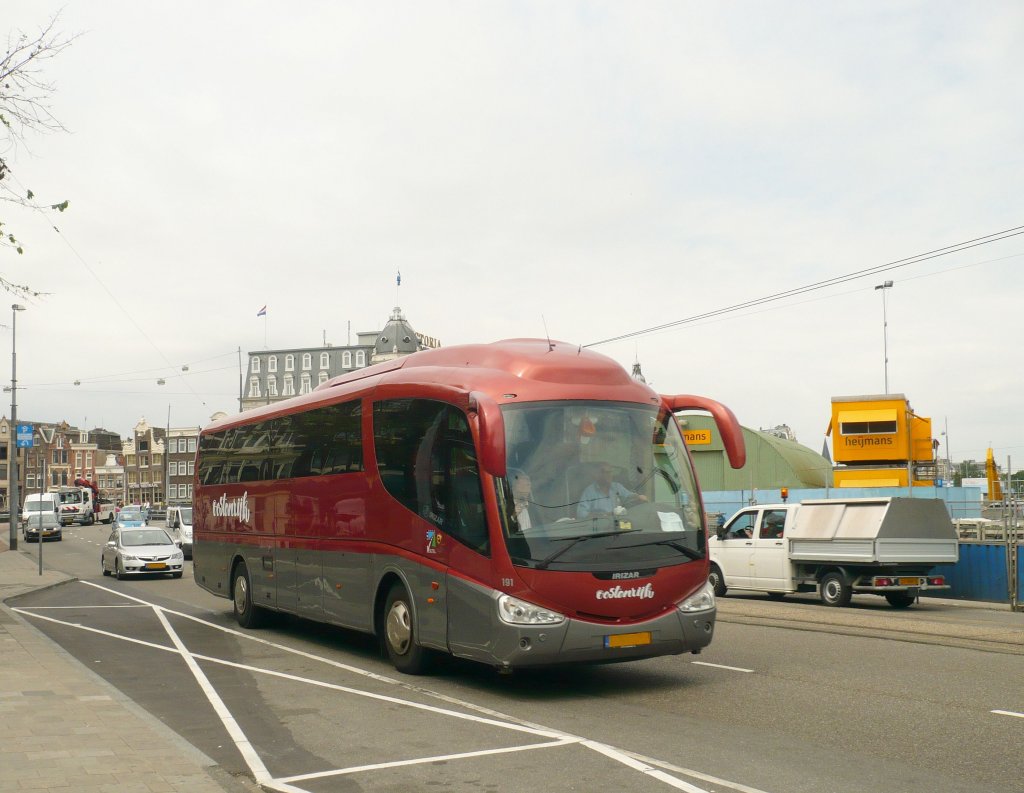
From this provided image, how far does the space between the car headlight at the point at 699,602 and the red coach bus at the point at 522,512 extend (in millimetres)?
17

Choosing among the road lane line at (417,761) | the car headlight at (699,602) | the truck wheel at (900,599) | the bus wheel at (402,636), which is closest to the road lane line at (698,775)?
the road lane line at (417,761)

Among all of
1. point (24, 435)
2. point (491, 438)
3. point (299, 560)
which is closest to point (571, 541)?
point (491, 438)

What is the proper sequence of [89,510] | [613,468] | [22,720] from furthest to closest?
1. [89,510]
2. [613,468]
3. [22,720]

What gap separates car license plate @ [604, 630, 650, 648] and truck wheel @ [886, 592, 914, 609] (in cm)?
1255

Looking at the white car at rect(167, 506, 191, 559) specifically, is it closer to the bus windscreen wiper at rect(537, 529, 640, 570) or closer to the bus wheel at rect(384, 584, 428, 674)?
the bus wheel at rect(384, 584, 428, 674)

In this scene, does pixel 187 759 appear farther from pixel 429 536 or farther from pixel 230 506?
pixel 230 506

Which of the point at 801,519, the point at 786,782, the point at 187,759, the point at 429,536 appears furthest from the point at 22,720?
the point at 801,519

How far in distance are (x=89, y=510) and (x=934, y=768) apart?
94.2 m

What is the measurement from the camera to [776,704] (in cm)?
955

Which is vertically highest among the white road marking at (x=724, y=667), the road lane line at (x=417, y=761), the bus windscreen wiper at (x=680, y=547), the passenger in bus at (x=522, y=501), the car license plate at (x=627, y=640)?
the passenger in bus at (x=522, y=501)

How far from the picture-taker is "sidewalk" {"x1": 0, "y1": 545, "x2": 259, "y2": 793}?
681cm

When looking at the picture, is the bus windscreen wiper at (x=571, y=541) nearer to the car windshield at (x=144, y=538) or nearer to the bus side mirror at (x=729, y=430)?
the bus side mirror at (x=729, y=430)

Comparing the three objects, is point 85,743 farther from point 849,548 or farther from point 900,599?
point 900,599

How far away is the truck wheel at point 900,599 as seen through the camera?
2120 cm
